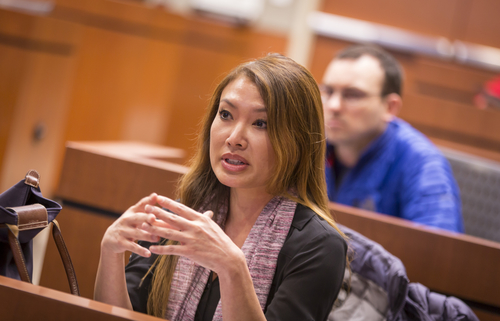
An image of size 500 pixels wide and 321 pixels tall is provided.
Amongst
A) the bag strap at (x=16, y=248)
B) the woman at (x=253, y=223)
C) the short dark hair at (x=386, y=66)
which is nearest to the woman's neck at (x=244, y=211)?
the woman at (x=253, y=223)

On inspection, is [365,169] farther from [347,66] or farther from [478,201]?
[478,201]

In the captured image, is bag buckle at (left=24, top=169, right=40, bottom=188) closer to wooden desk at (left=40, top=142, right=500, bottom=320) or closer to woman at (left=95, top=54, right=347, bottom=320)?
woman at (left=95, top=54, right=347, bottom=320)

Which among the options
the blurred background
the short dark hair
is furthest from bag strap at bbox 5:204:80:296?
the blurred background

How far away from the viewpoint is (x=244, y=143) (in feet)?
3.90

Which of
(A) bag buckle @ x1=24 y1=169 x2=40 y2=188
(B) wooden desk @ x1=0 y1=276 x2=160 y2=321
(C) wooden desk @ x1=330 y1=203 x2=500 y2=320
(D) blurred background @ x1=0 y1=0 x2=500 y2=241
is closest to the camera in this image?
(B) wooden desk @ x1=0 y1=276 x2=160 y2=321

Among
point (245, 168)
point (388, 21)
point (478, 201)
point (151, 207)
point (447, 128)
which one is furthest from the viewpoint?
point (388, 21)

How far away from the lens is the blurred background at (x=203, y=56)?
136 inches

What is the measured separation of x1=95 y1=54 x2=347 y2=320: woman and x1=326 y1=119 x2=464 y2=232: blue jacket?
92 cm

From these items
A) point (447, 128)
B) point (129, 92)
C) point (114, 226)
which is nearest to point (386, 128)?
point (447, 128)

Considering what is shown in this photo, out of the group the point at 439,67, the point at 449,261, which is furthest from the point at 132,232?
the point at 439,67

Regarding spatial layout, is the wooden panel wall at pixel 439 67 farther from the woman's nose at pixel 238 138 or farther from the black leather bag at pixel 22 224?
the black leather bag at pixel 22 224

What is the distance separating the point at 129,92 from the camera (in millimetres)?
3836

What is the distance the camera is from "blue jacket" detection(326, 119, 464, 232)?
2.05 m

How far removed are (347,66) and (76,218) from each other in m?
1.35
